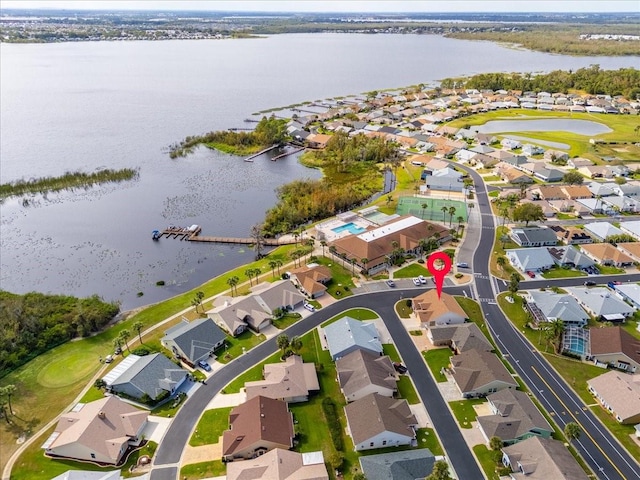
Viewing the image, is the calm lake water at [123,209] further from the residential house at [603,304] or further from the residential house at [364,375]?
the residential house at [603,304]

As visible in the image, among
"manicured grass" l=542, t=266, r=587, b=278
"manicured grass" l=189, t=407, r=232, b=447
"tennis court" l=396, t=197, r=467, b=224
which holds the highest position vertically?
"tennis court" l=396, t=197, r=467, b=224

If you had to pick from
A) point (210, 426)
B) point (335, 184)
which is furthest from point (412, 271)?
point (335, 184)

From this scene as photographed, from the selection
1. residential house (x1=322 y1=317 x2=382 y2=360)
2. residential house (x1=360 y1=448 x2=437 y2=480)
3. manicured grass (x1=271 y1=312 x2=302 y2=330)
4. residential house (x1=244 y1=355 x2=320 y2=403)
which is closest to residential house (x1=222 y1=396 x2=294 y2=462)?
residential house (x1=244 y1=355 x2=320 y2=403)

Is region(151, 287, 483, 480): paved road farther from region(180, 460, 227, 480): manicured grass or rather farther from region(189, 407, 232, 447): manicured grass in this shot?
region(180, 460, 227, 480): manicured grass

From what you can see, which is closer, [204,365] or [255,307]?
[204,365]

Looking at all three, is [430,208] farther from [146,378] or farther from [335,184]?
[146,378]

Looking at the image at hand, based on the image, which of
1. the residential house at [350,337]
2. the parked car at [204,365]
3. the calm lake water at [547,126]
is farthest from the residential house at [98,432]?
the calm lake water at [547,126]
